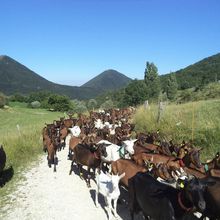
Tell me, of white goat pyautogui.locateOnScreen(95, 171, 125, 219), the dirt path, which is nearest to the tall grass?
the dirt path

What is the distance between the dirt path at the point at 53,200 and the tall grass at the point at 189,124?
4.76 meters

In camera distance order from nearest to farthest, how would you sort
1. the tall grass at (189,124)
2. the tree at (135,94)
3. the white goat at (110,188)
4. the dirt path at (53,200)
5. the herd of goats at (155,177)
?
1. the herd of goats at (155,177)
2. the white goat at (110,188)
3. the dirt path at (53,200)
4. the tall grass at (189,124)
5. the tree at (135,94)

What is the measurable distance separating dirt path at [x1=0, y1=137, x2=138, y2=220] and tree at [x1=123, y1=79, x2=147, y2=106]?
104 ft

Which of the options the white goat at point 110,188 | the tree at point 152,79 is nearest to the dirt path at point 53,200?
the white goat at point 110,188

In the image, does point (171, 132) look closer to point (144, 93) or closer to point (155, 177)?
point (155, 177)

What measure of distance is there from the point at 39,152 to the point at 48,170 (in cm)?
338

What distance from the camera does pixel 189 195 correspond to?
5.40m

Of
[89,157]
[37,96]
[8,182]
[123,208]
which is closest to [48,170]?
[8,182]

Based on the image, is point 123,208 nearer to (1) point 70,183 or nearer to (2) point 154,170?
(2) point 154,170

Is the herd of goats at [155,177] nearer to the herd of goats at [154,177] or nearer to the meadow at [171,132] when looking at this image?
the herd of goats at [154,177]

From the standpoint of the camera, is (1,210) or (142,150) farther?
(142,150)

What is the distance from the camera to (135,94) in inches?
1693

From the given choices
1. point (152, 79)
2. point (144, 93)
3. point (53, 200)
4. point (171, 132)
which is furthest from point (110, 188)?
point (152, 79)

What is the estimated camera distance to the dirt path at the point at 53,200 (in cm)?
809
